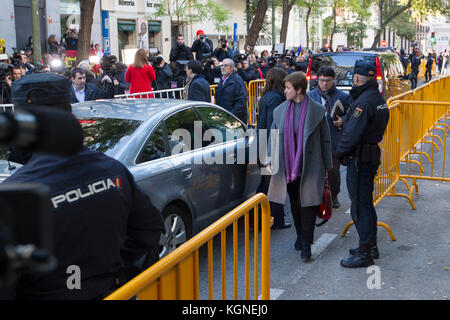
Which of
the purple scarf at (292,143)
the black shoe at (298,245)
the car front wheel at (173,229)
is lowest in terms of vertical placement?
the black shoe at (298,245)

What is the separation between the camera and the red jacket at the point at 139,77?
10633mm

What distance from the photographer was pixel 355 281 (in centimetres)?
512

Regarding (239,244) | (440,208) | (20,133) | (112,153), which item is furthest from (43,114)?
(440,208)

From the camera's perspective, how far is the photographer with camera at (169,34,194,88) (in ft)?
47.5

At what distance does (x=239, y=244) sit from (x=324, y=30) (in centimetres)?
5980

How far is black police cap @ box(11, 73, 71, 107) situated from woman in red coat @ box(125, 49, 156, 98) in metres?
8.19

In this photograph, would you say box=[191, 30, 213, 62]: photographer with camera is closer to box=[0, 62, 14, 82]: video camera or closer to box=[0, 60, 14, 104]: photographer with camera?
box=[0, 62, 14, 82]: video camera

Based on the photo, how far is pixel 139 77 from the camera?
10695 mm

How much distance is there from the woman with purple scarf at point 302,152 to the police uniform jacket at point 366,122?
0.26 meters

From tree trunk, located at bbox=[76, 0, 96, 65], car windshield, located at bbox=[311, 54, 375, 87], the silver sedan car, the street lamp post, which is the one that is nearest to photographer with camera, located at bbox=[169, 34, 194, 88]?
tree trunk, located at bbox=[76, 0, 96, 65]

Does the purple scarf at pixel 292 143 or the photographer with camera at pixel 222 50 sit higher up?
the photographer with camera at pixel 222 50

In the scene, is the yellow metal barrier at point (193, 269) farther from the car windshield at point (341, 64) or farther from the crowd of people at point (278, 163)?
the car windshield at point (341, 64)

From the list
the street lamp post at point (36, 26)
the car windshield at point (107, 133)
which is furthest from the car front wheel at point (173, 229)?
the street lamp post at point (36, 26)
